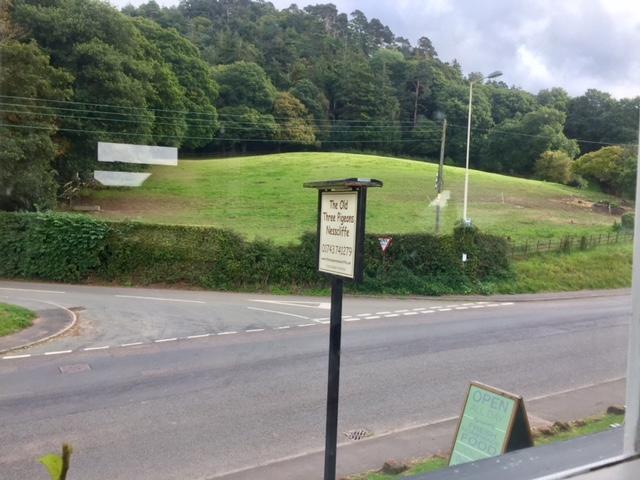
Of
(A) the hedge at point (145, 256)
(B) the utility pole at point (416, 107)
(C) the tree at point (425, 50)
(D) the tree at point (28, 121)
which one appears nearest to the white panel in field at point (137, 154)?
(D) the tree at point (28, 121)

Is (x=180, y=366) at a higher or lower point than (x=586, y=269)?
lower

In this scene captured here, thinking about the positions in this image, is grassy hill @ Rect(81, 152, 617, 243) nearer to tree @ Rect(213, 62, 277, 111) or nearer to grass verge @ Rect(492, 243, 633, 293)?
Answer: grass verge @ Rect(492, 243, 633, 293)

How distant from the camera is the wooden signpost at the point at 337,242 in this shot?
6.81 feet

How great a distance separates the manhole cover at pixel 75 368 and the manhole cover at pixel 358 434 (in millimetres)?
3378

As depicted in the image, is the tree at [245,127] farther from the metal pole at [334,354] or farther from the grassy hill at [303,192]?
the metal pole at [334,354]

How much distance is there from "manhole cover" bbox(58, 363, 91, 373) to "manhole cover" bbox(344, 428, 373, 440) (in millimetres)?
3378

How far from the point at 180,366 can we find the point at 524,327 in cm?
377

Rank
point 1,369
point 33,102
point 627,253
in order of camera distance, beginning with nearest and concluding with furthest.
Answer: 1. point 627,253
2. point 33,102
3. point 1,369

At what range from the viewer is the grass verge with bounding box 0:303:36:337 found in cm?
822

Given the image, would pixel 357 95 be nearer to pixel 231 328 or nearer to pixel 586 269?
pixel 586 269

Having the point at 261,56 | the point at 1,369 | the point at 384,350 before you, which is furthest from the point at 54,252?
the point at 261,56

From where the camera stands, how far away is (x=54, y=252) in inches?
613

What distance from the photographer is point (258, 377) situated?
5.70 metres

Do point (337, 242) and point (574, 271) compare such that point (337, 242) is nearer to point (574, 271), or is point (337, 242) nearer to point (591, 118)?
point (591, 118)
